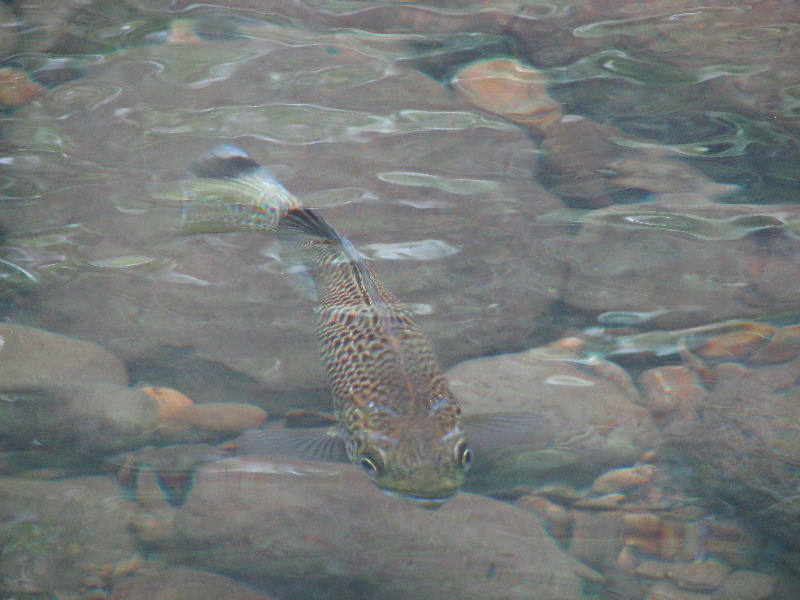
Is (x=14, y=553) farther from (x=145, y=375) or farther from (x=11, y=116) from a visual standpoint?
(x=11, y=116)

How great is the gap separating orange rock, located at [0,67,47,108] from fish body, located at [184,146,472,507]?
3051 millimetres

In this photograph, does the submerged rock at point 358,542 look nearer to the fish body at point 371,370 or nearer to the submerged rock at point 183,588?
the submerged rock at point 183,588

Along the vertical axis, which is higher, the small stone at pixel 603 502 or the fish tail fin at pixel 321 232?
the fish tail fin at pixel 321 232

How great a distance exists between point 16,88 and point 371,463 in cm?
580

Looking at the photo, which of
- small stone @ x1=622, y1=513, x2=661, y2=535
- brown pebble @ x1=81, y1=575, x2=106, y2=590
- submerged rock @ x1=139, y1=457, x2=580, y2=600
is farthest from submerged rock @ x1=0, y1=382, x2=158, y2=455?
small stone @ x1=622, y1=513, x2=661, y2=535

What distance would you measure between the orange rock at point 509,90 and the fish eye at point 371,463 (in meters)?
4.24

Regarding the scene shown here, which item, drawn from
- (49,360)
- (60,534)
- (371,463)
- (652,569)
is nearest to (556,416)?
(652,569)

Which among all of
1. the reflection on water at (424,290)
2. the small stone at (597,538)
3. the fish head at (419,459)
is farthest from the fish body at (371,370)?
the small stone at (597,538)

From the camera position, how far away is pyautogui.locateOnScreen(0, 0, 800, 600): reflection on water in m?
3.47

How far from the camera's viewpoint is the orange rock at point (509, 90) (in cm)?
604

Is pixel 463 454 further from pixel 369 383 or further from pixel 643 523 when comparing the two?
pixel 643 523

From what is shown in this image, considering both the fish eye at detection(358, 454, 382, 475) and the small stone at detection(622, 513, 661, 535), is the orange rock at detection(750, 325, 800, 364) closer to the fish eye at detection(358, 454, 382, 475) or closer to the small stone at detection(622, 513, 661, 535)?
the small stone at detection(622, 513, 661, 535)

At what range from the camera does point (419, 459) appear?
9.68ft

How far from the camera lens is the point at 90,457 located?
3814 millimetres
